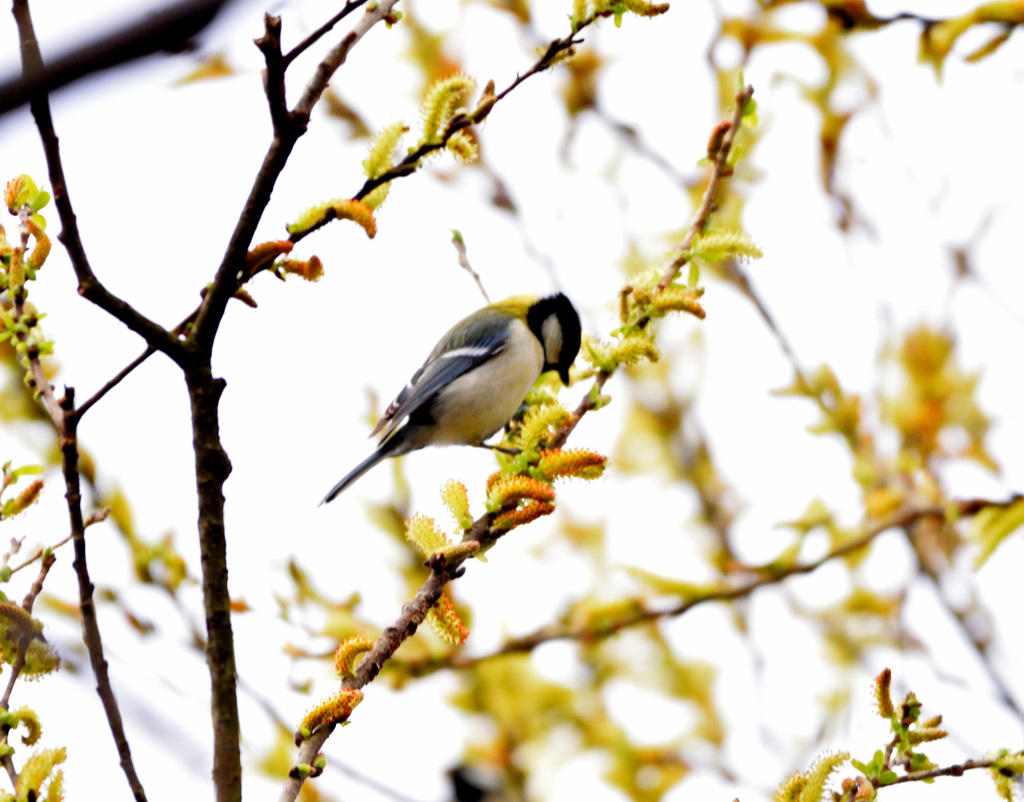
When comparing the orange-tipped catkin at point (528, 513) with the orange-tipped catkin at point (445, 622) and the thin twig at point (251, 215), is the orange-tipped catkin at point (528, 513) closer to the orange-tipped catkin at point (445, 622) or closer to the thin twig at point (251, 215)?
the orange-tipped catkin at point (445, 622)

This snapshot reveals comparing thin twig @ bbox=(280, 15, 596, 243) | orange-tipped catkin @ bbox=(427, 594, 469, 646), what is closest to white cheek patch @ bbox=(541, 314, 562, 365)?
thin twig @ bbox=(280, 15, 596, 243)

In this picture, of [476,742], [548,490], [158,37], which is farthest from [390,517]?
[158,37]

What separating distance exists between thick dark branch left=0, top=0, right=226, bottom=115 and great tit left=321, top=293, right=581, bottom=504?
3.38 m

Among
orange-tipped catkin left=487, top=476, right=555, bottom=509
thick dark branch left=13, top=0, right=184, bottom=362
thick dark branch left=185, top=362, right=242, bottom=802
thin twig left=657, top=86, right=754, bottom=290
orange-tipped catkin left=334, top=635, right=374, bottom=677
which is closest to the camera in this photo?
thick dark branch left=13, top=0, right=184, bottom=362

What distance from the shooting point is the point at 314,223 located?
1.67 meters

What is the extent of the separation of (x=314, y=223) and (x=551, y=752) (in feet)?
9.84

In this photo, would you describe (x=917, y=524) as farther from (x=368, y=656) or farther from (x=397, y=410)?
(x=368, y=656)

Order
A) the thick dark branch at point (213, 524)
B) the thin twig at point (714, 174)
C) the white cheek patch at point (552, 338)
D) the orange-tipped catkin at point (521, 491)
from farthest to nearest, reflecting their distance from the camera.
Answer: the white cheek patch at point (552, 338), the thin twig at point (714, 174), the orange-tipped catkin at point (521, 491), the thick dark branch at point (213, 524)

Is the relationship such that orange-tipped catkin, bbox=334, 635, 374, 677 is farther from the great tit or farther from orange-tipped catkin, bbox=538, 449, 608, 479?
the great tit

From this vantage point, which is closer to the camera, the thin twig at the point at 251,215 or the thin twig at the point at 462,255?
the thin twig at the point at 251,215

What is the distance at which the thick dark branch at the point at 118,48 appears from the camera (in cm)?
54

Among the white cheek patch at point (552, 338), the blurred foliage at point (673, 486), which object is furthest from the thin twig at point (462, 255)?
the white cheek patch at point (552, 338)

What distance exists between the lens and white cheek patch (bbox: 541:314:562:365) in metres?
4.78

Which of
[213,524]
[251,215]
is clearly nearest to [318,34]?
[251,215]
